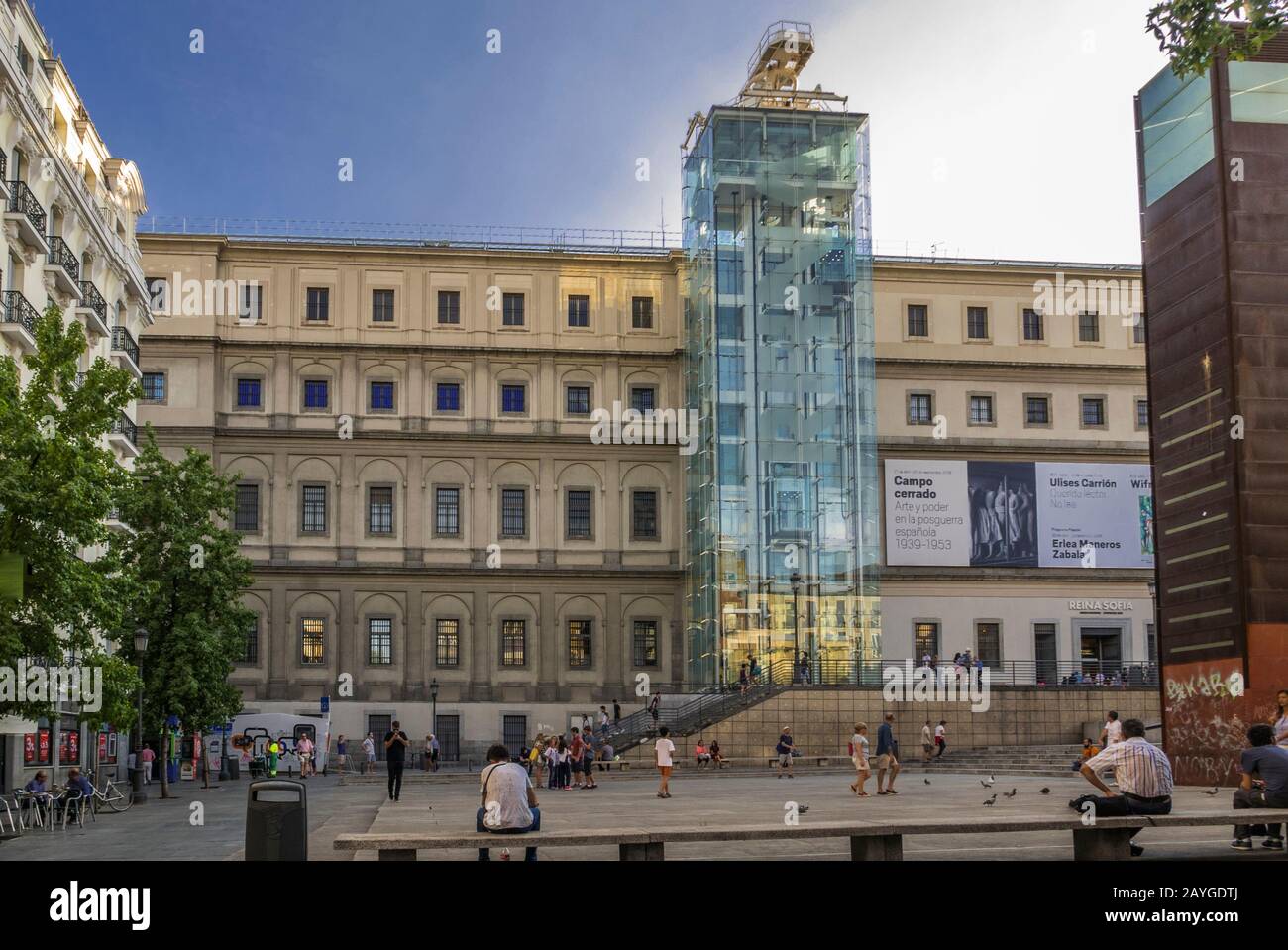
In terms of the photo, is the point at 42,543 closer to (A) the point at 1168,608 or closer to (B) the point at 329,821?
(B) the point at 329,821

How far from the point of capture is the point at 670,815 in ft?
75.8

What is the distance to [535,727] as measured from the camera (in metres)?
58.9

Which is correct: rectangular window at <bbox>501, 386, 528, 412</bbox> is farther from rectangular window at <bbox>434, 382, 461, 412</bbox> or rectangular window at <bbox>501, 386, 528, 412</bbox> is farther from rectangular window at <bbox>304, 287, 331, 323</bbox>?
rectangular window at <bbox>304, 287, 331, 323</bbox>

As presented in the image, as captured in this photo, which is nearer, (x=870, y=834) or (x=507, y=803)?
(x=870, y=834)

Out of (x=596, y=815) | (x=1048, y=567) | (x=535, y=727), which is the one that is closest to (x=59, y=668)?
(x=596, y=815)

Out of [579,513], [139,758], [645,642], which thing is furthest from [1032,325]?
[139,758]

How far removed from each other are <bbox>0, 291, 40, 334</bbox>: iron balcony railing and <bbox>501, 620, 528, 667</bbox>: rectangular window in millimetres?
27086

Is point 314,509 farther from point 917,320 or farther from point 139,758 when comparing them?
point 917,320

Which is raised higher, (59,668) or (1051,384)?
(1051,384)

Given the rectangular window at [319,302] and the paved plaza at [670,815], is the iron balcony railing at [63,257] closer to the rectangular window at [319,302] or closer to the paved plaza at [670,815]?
the paved plaza at [670,815]

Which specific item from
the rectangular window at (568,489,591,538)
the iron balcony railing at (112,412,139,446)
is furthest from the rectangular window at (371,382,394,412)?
the iron balcony railing at (112,412,139,446)

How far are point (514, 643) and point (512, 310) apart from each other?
13140 millimetres
